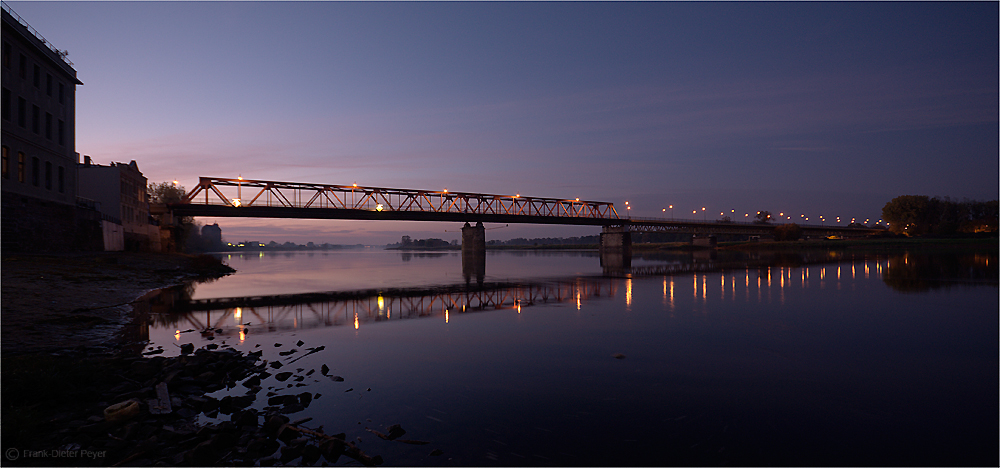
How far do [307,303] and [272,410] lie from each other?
20456mm

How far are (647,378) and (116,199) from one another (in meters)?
72.3

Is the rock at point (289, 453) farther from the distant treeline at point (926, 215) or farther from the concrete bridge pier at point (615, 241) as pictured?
the distant treeline at point (926, 215)

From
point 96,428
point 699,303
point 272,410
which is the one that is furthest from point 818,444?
point 699,303

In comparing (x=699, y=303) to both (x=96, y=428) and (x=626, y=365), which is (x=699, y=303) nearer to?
(x=626, y=365)

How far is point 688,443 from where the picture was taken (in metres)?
8.14

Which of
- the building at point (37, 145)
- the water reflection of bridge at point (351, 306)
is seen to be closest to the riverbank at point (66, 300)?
the water reflection of bridge at point (351, 306)

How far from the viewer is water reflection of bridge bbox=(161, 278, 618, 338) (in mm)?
20984

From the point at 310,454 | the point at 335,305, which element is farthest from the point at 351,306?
the point at 310,454

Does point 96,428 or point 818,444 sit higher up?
point 96,428

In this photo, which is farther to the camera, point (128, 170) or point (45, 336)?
point (128, 170)

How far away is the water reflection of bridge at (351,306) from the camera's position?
2098 cm

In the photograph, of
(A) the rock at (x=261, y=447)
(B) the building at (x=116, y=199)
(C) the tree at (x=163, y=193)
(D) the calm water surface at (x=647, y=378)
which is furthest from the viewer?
(C) the tree at (x=163, y=193)

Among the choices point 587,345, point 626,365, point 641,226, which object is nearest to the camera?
point 626,365

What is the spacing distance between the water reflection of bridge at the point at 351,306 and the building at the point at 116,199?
36.8m
